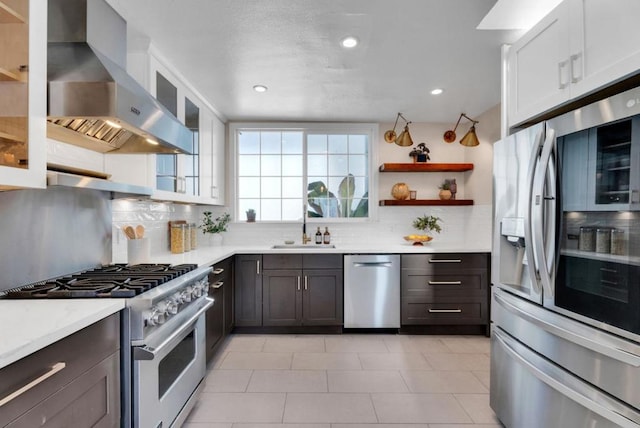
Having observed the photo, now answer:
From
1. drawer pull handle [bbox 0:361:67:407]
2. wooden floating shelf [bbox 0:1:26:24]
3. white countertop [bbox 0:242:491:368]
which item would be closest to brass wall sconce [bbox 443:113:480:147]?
white countertop [bbox 0:242:491:368]

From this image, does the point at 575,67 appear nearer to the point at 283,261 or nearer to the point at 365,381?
the point at 365,381

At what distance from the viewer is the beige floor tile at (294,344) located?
321 centimetres

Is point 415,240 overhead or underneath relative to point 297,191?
underneath

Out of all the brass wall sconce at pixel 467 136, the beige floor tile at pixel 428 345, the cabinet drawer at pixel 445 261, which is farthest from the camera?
the cabinet drawer at pixel 445 261

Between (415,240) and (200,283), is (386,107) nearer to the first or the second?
(415,240)

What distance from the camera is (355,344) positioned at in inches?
131

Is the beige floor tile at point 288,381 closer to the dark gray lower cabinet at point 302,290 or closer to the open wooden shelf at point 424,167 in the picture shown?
the dark gray lower cabinet at point 302,290

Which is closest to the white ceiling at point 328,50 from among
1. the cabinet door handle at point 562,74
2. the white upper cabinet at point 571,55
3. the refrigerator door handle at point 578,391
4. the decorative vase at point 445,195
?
the white upper cabinet at point 571,55

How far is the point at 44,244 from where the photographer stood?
5.85ft

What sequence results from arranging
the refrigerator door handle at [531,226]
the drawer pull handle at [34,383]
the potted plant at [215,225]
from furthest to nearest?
the potted plant at [215,225], the refrigerator door handle at [531,226], the drawer pull handle at [34,383]

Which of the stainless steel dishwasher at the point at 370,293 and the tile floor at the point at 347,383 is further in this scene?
the stainless steel dishwasher at the point at 370,293

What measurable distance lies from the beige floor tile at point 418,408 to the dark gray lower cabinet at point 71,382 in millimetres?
1533

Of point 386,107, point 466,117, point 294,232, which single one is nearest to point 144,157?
point 294,232

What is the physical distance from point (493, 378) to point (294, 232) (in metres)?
2.70
